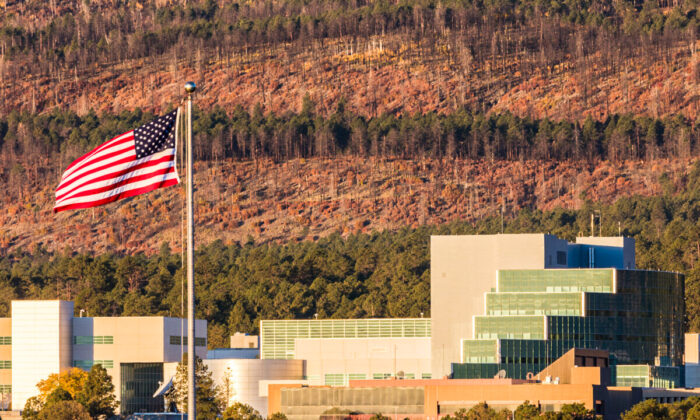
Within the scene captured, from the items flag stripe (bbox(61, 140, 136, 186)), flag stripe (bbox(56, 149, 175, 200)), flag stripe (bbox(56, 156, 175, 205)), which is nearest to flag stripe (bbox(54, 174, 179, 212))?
flag stripe (bbox(56, 156, 175, 205))

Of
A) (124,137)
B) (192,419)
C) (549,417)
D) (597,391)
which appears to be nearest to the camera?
(192,419)

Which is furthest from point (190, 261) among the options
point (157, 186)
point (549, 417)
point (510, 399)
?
point (510, 399)

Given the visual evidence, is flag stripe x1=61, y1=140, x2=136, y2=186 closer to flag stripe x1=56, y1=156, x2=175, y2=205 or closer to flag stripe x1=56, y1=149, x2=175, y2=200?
flag stripe x1=56, y1=149, x2=175, y2=200

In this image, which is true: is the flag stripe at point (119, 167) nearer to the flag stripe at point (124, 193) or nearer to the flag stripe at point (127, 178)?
the flag stripe at point (127, 178)

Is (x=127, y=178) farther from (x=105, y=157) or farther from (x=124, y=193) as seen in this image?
(x=105, y=157)

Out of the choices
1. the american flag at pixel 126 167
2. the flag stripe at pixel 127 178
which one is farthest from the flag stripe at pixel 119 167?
the flag stripe at pixel 127 178

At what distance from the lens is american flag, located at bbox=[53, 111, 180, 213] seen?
78312mm

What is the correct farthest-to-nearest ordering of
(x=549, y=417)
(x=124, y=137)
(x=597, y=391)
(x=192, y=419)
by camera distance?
(x=597, y=391) → (x=549, y=417) → (x=124, y=137) → (x=192, y=419)

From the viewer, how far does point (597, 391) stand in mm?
190000

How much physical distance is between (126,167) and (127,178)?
517 millimetres

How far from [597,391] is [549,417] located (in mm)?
26453

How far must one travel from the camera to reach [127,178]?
259ft

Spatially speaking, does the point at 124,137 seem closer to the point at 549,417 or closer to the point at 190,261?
the point at 190,261

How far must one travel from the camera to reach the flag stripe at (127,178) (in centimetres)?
7800
